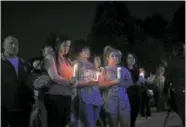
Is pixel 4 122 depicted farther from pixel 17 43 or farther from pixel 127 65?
pixel 127 65

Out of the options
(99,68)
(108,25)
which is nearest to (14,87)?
(99,68)

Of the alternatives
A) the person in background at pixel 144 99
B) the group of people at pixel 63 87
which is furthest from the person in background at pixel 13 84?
the person in background at pixel 144 99

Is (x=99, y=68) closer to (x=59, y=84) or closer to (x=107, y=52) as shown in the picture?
(x=107, y=52)

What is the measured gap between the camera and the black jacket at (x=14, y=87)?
300 centimetres

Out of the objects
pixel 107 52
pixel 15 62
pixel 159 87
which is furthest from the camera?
pixel 159 87

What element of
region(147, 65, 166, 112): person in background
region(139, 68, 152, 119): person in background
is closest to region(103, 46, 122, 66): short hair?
region(139, 68, 152, 119): person in background

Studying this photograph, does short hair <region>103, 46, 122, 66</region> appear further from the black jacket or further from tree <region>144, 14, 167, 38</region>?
the black jacket

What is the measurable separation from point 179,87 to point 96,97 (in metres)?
0.86

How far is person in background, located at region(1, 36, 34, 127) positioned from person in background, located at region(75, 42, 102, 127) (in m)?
0.46

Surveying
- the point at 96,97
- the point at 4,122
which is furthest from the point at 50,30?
the point at 4,122

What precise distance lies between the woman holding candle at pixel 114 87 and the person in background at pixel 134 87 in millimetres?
41

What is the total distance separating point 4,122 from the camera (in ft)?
9.95

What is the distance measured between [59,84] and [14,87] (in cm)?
41

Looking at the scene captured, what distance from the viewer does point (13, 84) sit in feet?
9.90
